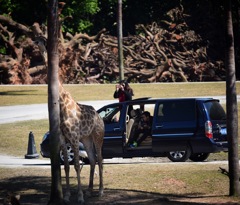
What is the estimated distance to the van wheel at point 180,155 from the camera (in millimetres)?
20797

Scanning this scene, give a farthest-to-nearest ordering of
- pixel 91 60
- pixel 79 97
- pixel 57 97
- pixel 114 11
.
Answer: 1. pixel 114 11
2. pixel 91 60
3. pixel 79 97
4. pixel 57 97

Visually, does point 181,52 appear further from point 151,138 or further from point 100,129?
point 100,129

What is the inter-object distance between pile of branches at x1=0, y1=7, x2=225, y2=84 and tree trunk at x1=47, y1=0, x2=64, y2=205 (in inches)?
1403

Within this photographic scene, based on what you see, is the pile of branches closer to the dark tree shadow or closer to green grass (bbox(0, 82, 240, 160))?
green grass (bbox(0, 82, 240, 160))

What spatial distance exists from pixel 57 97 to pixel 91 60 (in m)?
39.8

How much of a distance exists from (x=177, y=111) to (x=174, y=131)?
22.3 inches

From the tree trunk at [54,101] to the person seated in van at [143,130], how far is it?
6.66 m

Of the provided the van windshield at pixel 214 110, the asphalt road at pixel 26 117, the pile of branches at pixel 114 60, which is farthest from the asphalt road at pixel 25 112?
the van windshield at pixel 214 110

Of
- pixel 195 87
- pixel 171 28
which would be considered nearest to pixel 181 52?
pixel 171 28

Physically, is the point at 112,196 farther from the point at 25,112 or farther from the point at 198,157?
the point at 25,112

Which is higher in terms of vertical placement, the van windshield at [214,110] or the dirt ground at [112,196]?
the van windshield at [214,110]

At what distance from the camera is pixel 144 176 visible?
723 inches

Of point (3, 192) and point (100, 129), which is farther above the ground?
point (100, 129)

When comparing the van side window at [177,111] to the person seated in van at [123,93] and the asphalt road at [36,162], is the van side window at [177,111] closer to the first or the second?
the asphalt road at [36,162]
